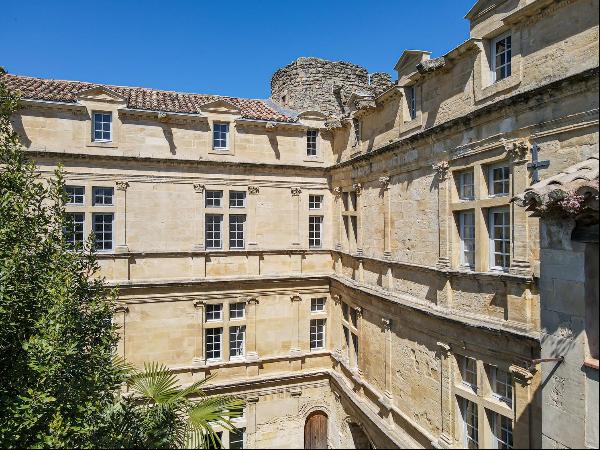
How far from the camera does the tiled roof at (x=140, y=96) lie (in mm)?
12664

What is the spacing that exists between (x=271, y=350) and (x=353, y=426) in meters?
3.65

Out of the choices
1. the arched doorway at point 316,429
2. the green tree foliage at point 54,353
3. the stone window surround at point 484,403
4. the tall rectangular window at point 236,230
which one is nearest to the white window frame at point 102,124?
the tall rectangular window at point 236,230

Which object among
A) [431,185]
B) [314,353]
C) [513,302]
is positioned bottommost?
[314,353]

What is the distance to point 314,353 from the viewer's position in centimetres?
1489

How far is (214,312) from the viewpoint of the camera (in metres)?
14.0

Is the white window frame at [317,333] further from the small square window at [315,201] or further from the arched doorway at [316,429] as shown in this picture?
the small square window at [315,201]

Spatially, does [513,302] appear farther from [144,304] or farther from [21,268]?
[144,304]

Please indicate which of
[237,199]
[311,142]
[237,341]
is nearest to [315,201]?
[311,142]

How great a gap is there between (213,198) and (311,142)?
168 inches

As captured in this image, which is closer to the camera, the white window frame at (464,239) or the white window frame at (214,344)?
the white window frame at (464,239)

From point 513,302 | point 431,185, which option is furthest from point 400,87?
point 513,302

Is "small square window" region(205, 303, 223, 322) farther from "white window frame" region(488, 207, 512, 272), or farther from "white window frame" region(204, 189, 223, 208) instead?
"white window frame" region(488, 207, 512, 272)

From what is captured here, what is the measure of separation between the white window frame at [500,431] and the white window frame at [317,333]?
8.01m

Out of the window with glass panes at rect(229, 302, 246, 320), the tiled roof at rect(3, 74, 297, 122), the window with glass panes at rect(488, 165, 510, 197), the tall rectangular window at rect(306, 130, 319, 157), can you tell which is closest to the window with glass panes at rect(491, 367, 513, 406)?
the window with glass panes at rect(488, 165, 510, 197)
